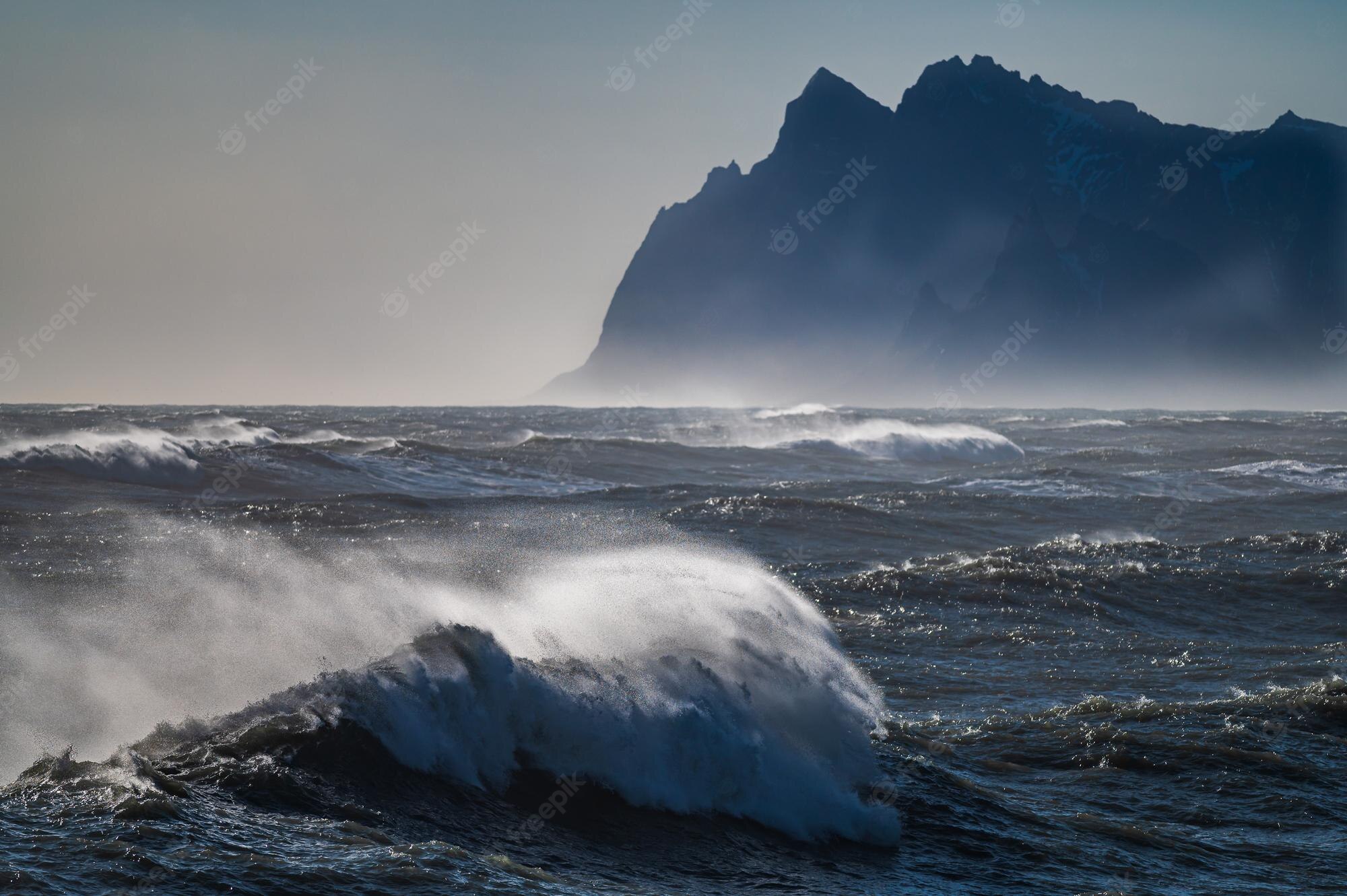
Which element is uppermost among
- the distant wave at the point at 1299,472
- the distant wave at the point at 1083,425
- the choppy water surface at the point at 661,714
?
the distant wave at the point at 1083,425

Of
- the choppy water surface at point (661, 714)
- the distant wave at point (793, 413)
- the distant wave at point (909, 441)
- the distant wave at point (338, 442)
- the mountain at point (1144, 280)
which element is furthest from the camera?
the mountain at point (1144, 280)

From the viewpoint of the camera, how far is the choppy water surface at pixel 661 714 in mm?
5867

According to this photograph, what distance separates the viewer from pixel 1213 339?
15500cm

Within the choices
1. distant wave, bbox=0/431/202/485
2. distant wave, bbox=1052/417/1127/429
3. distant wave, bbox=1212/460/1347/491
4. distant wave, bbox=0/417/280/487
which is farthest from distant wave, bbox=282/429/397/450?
distant wave, bbox=1052/417/1127/429

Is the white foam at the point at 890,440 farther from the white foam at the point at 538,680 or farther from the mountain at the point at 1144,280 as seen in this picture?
the mountain at the point at 1144,280

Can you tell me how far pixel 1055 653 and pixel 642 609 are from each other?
5.11 metres

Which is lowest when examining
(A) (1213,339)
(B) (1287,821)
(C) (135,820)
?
(B) (1287,821)

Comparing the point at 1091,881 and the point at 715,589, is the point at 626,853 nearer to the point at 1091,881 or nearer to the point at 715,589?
the point at 1091,881

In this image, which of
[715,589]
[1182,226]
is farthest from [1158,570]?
[1182,226]

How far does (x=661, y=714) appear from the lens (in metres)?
7.45

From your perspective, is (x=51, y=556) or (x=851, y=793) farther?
(x=51, y=556)

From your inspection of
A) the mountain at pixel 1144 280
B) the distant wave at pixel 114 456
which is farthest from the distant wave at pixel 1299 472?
the mountain at pixel 1144 280

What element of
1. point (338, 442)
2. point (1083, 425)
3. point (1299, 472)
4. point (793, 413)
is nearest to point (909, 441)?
point (1299, 472)

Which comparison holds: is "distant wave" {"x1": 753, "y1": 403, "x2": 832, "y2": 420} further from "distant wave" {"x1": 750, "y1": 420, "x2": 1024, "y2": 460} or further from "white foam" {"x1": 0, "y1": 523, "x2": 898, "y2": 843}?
"white foam" {"x1": 0, "y1": 523, "x2": 898, "y2": 843}
